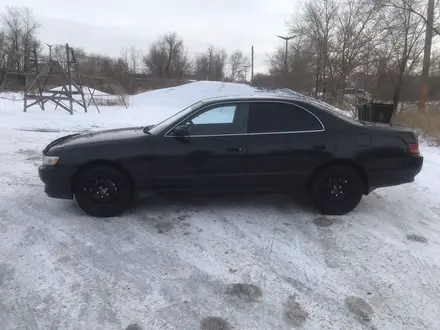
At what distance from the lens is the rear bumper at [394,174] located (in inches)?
189

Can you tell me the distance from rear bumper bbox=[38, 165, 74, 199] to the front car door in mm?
1028

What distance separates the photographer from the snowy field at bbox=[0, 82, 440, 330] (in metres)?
2.82

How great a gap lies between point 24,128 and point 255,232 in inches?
436

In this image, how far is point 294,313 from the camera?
9.40 feet

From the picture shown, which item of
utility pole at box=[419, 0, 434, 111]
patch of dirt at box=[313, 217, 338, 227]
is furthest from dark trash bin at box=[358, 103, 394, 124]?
patch of dirt at box=[313, 217, 338, 227]

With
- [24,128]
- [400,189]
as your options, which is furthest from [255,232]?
[24,128]

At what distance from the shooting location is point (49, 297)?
9.88ft

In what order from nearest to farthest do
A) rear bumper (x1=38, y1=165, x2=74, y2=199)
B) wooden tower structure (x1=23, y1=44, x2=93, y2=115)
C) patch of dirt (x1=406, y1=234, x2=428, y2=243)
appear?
patch of dirt (x1=406, y1=234, x2=428, y2=243), rear bumper (x1=38, y1=165, x2=74, y2=199), wooden tower structure (x1=23, y1=44, x2=93, y2=115)

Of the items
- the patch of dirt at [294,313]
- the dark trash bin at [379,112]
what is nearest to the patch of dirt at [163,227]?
the patch of dirt at [294,313]

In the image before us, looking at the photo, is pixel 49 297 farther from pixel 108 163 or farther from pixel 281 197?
pixel 281 197

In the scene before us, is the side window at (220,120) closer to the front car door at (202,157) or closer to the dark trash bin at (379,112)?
the front car door at (202,157)

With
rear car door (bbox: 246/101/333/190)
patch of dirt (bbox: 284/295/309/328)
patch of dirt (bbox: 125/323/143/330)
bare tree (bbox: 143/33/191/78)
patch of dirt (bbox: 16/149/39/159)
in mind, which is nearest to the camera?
patch of dirt (bbox: 125/323/143/330)

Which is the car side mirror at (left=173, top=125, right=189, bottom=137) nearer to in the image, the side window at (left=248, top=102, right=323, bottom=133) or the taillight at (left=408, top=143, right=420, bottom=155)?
the side window at (left=248, top=102, right=323, bottom=133)

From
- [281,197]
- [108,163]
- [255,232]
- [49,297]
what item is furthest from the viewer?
[281,197]
